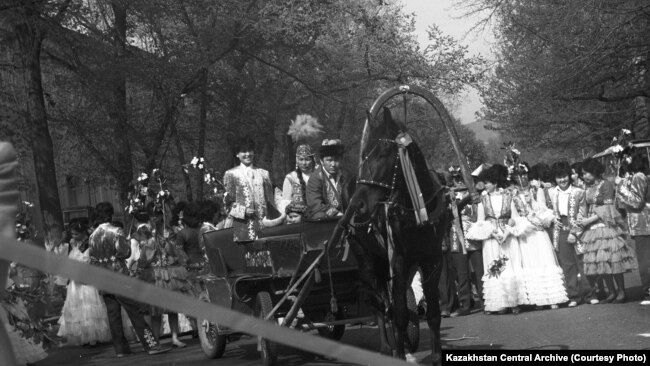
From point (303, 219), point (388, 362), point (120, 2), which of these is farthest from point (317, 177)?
point (120, 2)

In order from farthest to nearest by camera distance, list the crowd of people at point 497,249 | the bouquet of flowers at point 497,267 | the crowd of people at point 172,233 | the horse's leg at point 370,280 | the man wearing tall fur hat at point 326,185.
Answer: the bouquet of flowers at point 497,267, the crowd of people at point 497,249, the crowd of people at point 172,233, the man wearing tall fur hat at point 326,185, the horse's leg at point 370,280

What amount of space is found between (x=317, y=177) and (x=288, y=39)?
1589 centimetres

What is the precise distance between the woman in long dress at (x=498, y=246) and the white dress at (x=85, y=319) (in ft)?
16.8

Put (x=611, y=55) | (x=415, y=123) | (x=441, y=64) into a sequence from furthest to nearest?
1. (x=415, y=123)
2. (x=441, y=64)
3. (x=611, y=55)

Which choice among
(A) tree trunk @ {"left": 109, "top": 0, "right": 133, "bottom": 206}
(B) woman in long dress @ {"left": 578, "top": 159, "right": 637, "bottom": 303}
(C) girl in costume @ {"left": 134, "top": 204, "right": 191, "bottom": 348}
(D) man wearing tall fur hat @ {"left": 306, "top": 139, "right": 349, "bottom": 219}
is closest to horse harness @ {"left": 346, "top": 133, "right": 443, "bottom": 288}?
(D) man wearing tall fur hat @ {"left": 306, "top": 139, "right": 349, "bottom": 219}

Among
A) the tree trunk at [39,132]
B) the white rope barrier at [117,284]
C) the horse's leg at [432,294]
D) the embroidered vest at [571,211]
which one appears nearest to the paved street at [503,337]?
the horse's leg at [432,294]

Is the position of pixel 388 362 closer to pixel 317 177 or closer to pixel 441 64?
pixel 317 177

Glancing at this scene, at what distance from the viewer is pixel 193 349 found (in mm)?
12258

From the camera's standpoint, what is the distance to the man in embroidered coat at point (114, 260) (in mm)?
11812

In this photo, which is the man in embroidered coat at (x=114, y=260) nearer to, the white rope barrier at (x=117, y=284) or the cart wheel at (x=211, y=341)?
the cart wheel at (x=211, y=341)

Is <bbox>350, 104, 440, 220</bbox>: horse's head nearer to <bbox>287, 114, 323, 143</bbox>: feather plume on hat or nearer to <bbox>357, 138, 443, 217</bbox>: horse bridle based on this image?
<bbox>357, 138, 443, 217</bbox>: horse bridle

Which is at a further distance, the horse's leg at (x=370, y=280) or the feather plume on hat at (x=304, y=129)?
the feather plume on hat at (x=304, y=129)

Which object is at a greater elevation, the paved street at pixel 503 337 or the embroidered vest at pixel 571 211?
the embroidered vest at pixel 571 211

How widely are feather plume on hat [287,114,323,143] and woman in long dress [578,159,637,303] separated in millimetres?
4648
